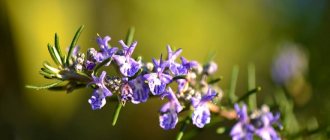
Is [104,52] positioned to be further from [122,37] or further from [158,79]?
[122,37]

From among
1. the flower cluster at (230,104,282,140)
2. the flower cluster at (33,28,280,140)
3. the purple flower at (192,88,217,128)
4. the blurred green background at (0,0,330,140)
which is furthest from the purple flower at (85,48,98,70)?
the blurred green background at (0,0,330,140)

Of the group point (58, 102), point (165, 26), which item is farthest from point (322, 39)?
point (58, 102)

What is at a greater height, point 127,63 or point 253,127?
Answer: point 127,63

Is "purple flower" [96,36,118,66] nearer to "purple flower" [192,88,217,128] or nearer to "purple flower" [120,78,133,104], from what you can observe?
"purple flower" [120,78,133,104]

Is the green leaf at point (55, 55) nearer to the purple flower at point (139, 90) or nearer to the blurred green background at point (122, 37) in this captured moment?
the purple flower at point (139, 90)

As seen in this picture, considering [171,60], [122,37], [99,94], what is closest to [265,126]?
[171,60]
